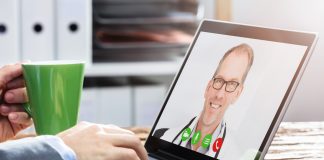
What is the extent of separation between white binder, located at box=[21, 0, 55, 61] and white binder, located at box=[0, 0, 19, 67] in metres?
0.02

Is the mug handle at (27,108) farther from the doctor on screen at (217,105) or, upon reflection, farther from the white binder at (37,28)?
the white binder at (37,28)

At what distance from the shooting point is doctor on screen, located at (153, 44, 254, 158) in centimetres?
77

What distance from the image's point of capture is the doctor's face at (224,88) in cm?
78

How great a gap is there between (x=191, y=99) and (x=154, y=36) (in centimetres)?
147

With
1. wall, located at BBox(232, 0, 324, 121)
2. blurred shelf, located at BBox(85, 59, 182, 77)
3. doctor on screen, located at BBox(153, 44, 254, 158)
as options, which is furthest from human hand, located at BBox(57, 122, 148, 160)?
blurred shelf, located at BBox(85, 59, 182, 77)

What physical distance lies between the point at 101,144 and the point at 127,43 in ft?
5.19

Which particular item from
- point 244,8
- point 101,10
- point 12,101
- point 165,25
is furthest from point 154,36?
point 12,101

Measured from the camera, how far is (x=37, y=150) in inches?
26.0

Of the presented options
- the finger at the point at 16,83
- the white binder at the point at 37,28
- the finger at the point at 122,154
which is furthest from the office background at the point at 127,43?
the finger at the point at 122,154

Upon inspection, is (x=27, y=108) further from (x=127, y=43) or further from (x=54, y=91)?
(x=127, y=43)

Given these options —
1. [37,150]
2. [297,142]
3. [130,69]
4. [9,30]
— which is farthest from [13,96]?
[130,69]

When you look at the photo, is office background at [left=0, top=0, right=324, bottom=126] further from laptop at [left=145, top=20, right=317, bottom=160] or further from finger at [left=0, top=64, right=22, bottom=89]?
finger at [left=0, top=64, right=22, bottom=89]

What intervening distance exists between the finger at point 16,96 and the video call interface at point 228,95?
7.7 inches

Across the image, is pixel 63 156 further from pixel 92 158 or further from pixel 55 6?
pixel 55 6
